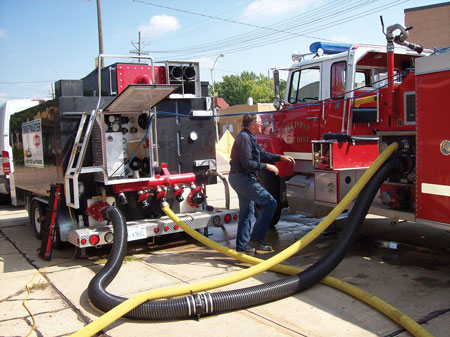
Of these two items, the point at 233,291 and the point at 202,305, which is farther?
the point at 233,291

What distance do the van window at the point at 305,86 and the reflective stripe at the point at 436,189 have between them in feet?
10.2

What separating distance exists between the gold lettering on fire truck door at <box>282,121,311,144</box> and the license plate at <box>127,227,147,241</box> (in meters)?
3.04

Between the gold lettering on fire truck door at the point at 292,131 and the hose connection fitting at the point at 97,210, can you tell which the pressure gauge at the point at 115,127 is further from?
the gold lettering on fire truck door at the point at 292,131

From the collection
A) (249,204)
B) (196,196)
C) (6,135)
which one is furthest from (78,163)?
(6,135)

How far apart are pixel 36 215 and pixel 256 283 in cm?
477

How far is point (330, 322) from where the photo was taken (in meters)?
4.11

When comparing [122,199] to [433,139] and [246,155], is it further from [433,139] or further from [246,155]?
[433,139]

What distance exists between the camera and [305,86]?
7.98 metres

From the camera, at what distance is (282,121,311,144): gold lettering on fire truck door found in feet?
25.1

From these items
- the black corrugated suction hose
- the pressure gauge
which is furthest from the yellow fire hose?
the pressure gauge

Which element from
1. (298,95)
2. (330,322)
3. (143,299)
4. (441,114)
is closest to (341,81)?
(298,95)

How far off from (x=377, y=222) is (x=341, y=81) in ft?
9.19

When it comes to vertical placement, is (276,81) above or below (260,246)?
above

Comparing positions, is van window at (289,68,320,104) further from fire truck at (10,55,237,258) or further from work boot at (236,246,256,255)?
work boot at (236,246,256,255)
